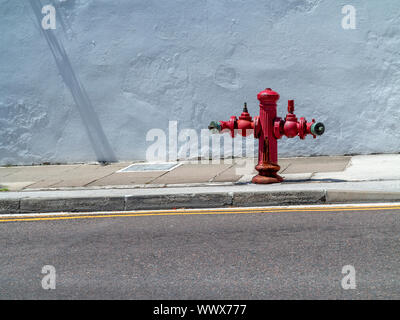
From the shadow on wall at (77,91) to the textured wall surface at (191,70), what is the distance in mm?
80

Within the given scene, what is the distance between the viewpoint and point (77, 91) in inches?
421

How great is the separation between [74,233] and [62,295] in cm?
197

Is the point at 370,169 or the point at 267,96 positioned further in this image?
the point at 370,169

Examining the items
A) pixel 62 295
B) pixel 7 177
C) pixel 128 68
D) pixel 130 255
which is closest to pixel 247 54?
pixel 128 68

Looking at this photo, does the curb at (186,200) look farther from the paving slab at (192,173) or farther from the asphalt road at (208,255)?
the paving slab at (192,173)

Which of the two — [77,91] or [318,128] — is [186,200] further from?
[77,91]

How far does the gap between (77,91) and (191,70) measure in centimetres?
213
